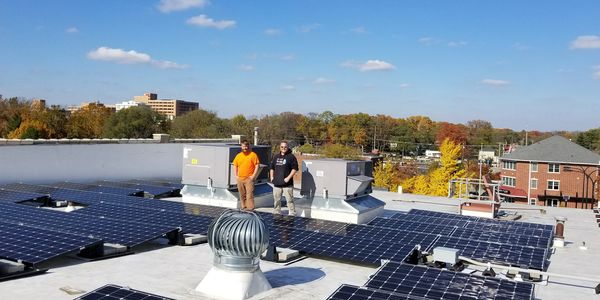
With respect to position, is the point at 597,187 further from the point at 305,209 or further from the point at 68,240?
the point at 68,240

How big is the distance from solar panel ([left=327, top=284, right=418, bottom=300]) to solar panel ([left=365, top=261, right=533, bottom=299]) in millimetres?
389

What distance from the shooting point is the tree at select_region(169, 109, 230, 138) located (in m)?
73.9

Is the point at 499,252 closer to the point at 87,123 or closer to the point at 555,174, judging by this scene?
the point at 555,174

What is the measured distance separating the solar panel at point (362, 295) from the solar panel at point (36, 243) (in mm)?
Result: 5432

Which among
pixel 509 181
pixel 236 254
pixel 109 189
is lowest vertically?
pixel 509 181

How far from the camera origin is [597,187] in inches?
2265

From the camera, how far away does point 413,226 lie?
550 inches

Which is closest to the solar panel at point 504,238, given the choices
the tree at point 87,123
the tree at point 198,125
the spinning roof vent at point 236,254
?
the spinning roof vent at point 236,254

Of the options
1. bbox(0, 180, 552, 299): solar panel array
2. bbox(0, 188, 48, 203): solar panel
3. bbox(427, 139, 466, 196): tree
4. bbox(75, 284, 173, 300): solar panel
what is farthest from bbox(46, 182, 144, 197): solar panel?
bbox(427, 139, 466, 196): tree

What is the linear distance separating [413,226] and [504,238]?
93.5 inches

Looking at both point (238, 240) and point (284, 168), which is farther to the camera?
point (284, 168)

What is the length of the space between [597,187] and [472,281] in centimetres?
5878

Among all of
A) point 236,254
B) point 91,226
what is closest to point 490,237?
point 236,254

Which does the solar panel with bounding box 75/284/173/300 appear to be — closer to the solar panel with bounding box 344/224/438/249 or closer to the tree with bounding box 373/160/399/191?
Result: the solar panel with bounding box 344/224/438/249
